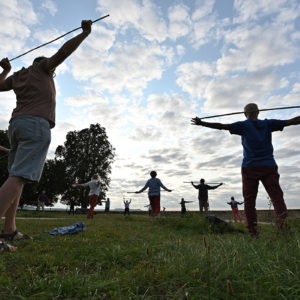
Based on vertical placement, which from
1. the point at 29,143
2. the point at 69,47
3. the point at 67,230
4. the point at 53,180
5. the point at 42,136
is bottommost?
the point at 67,230

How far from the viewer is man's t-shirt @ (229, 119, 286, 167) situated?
12.6 ft

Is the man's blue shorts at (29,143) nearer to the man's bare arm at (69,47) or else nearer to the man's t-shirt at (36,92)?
the man's t-shirt at (36,92)

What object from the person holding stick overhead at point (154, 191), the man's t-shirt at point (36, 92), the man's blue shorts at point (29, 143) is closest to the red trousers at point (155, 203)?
the person holding stick overhead at point (154, 191)

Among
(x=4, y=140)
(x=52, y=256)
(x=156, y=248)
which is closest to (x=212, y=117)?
(x=156, y=248)

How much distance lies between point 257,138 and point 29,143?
3313 millimetres

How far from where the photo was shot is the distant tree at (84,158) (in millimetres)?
33312

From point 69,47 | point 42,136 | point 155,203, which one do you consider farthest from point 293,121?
point 155,203

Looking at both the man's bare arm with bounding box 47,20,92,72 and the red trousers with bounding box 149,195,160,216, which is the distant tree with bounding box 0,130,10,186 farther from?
the man's bare arm with bounding box 47,20,92,72

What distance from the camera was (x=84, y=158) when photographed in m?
34.4

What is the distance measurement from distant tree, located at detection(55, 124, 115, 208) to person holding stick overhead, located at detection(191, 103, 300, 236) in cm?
2960

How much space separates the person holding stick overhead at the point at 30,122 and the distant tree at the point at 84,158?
30.0m

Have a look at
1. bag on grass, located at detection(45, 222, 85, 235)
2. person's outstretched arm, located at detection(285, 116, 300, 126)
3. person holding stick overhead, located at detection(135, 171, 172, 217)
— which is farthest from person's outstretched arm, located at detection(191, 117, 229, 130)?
person holding stick overhead, located at detection(135, 171, 172, 217)

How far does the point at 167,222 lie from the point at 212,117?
3268 mm

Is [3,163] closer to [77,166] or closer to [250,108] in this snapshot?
[77,166]
